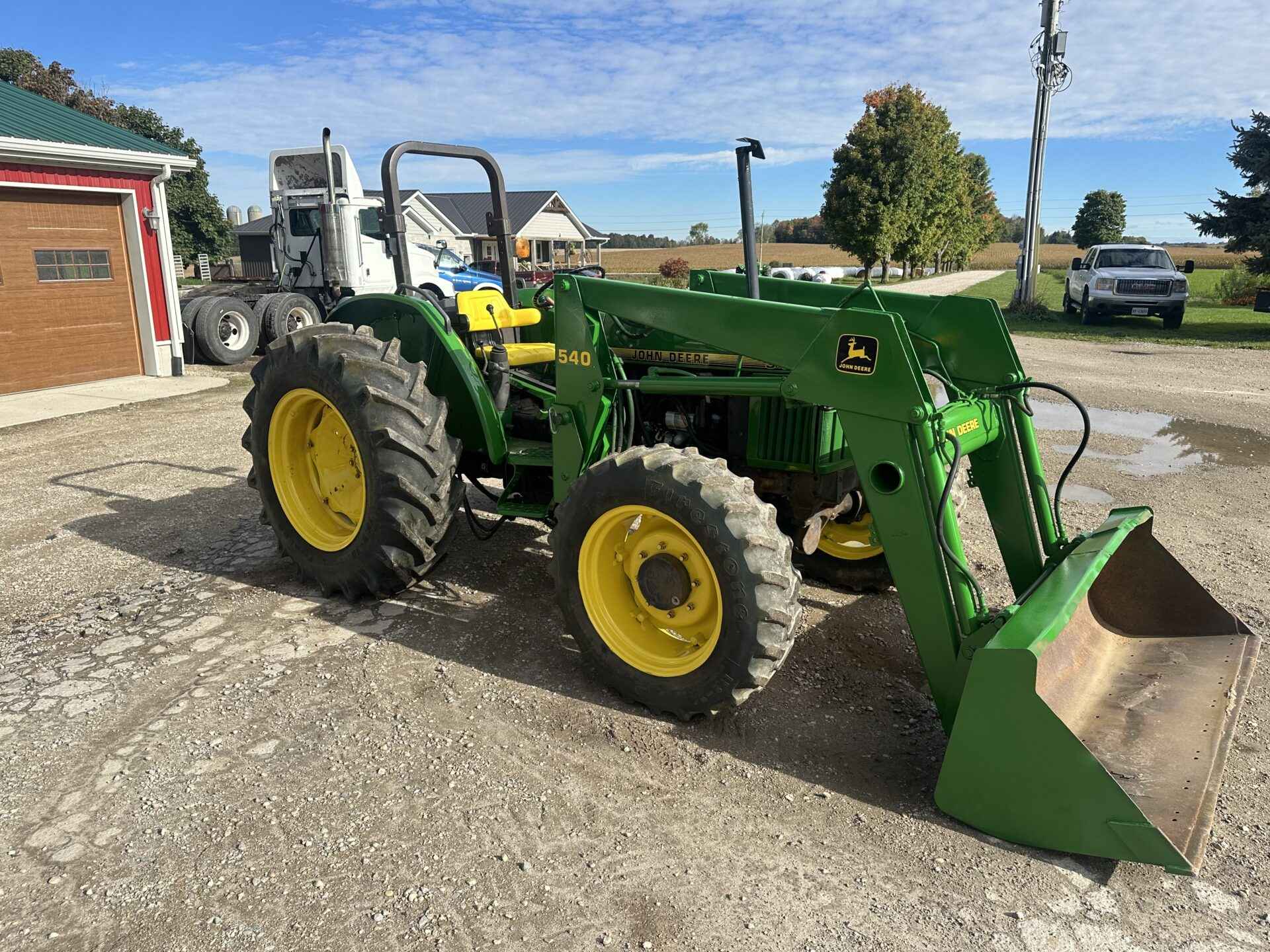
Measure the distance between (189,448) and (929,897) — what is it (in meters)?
7.71

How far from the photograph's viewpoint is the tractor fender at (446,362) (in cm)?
460

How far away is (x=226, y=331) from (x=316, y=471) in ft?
34.7

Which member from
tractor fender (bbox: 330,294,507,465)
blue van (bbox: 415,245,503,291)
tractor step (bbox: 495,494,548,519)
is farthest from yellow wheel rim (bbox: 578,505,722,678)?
blue van (bbox: 415,245,503,291)

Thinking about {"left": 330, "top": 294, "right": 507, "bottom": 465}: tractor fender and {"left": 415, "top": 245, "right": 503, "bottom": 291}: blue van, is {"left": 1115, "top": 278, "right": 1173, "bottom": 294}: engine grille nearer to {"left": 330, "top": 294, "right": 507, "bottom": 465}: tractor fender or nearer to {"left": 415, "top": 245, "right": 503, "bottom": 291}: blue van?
{"left": 415, "top": 245, "right": 503, "bottom": 291}: blue van

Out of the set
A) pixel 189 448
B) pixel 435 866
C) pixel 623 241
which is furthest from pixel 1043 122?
pixel 623 241

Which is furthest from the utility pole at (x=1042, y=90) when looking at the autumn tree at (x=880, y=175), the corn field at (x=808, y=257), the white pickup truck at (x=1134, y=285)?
the corn field at (x=808, y=257)

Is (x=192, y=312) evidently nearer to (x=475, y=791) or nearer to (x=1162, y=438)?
(x=475, y=791)

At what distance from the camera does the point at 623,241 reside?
346 feet

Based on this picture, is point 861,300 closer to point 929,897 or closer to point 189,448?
point 929,897

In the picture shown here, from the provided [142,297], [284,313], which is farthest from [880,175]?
[142,297]

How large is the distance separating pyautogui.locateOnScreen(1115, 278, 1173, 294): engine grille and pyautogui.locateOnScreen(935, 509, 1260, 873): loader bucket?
57.7ft

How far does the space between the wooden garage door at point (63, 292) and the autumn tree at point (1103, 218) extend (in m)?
60.7

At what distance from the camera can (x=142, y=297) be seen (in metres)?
12.4

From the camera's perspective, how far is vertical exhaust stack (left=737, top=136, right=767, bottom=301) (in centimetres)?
402
